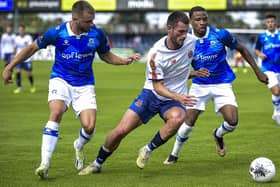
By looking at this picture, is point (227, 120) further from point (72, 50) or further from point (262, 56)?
point (262, 56)

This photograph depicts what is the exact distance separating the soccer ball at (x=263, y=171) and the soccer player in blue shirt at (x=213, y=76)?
2010 mm

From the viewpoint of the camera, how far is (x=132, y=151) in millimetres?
13023

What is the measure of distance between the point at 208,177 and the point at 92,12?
9.44 feet

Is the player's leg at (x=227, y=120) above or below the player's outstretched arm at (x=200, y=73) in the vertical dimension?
below

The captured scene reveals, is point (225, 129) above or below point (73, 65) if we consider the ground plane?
below

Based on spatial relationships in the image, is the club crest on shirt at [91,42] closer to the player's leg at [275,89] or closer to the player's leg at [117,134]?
the player's leg at [117,134]

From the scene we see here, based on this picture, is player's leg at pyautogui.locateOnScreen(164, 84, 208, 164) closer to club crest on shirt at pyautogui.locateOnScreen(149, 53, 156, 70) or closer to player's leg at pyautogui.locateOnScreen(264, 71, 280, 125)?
club crest on shirt at pyautogui.locateOnScreen(149, 53, 156, 70)

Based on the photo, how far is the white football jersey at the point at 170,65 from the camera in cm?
1007

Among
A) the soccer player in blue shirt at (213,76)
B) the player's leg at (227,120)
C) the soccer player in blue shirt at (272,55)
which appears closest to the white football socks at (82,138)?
the soccer player in blue shirt at (213,76)

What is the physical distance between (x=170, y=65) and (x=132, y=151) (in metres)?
3.23

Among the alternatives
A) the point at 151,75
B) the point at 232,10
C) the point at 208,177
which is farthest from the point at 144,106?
the point at 232,10

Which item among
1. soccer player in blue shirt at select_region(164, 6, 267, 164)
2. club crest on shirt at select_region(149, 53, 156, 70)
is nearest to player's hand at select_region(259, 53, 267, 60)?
soccer player in blue shirt at select_region(164, 6, 267, 164)

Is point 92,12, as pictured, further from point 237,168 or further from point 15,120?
point 15,120

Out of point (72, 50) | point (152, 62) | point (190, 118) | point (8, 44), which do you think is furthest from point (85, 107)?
point (8, 44)
